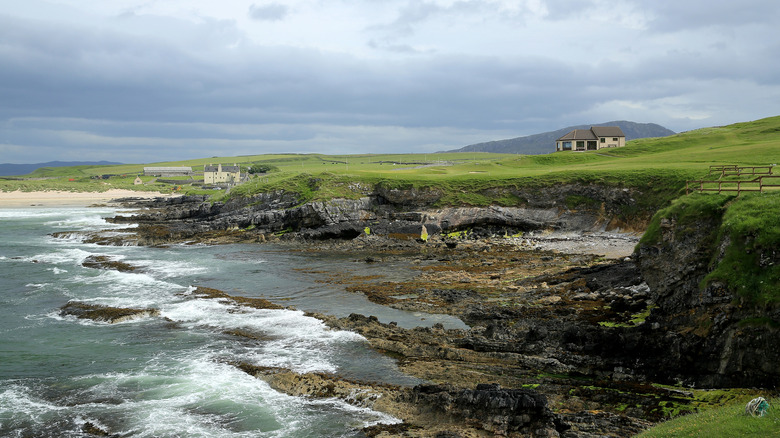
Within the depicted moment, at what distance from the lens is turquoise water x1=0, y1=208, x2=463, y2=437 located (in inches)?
551

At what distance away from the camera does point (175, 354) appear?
19.4m

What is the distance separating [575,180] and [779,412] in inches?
1665

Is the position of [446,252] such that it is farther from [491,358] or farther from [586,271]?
[491,358]

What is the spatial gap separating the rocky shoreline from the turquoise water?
1.04 meters

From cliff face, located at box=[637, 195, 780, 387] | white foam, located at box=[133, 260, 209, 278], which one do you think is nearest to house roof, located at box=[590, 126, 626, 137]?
cliff face, located at box=[637, 195, 780, 387]

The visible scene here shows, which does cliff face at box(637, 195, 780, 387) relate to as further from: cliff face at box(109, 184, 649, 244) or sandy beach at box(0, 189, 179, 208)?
sandy beach at box(0, 189, 179, 208)

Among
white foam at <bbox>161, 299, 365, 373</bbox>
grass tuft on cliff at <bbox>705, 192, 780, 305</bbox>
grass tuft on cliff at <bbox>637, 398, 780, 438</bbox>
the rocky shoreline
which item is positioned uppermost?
grass tuft on cliff at <bbox>705, 192, 780, 305</bbox>

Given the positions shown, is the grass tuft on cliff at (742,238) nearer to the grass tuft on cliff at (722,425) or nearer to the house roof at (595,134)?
the grass tuft on cliff at (722,425)

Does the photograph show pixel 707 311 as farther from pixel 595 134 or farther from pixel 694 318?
pixel 595 134

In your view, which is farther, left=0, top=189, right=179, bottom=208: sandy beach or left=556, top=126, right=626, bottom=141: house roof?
left=0, top=189, right=179, bottom=208: sandy beach

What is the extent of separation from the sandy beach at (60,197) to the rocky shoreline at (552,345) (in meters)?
89.3

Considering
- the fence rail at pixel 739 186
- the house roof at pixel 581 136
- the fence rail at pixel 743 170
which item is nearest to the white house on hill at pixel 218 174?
the house roof at pixel 581 136

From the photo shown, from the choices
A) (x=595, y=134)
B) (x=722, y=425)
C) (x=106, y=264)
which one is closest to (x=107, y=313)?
(x=106, y=264)

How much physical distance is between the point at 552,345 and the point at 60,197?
14128cm
